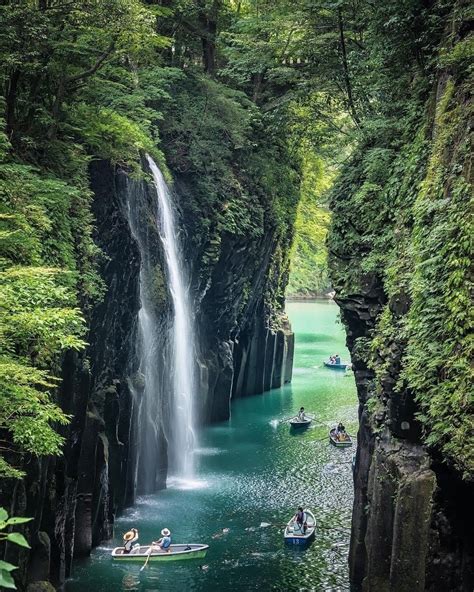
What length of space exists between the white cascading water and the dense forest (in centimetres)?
169

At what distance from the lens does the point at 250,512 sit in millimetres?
23719

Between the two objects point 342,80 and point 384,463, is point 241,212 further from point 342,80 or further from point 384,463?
point 384,463

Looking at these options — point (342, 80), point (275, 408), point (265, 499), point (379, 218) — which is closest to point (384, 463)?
point (379, 218)

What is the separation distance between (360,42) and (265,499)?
1681cm

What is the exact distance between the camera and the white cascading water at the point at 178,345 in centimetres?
2831

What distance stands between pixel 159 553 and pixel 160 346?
10187mm

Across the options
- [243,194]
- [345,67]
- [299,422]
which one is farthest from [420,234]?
[299,422]

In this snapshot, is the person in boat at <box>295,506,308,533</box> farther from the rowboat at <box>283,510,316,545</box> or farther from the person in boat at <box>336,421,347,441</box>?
the person in boat at <box>336,421,347,441</box>

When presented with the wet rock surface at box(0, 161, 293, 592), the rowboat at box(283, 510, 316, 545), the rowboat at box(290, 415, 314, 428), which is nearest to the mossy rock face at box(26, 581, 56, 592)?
the wet rock surface at box(0, 161, 293, 592)

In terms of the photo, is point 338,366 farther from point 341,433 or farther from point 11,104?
point 11,104

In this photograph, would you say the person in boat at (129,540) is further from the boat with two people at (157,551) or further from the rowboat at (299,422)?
the rowboat at (299,422)

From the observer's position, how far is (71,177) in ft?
65.1

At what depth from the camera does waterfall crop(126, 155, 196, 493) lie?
25.5 m

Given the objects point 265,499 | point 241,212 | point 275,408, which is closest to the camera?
point 265,499
